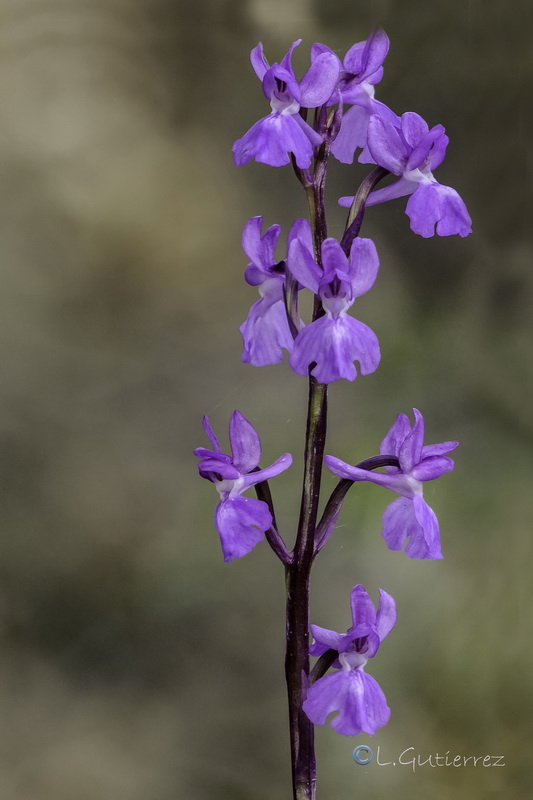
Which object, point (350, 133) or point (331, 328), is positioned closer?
point (331, 328)

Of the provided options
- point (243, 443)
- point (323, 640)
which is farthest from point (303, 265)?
point (323, 640)

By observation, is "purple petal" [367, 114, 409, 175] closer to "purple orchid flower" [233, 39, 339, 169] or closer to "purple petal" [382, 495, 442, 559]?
"purple orchid flower" [233, 39, 339, 169]

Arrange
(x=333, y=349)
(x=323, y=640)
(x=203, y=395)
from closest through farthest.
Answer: (x=333, y=349) → (x=323, y=640) → (x=203, y=395)

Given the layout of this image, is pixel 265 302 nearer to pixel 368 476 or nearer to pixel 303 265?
pixel 303 265

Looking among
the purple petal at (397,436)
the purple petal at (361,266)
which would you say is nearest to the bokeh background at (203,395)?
the purple petal at (397,436)

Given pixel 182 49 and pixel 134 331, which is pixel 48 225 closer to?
pixel 134 331
